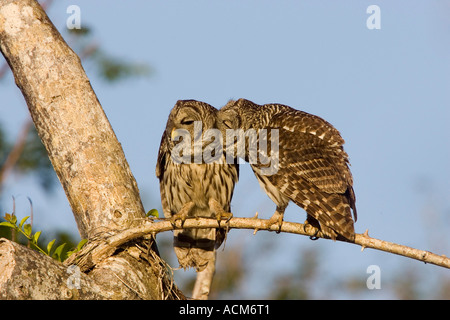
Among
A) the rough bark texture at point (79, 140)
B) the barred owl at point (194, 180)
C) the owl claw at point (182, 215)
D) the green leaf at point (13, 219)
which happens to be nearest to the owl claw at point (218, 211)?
the barred owl at point (194, 180)

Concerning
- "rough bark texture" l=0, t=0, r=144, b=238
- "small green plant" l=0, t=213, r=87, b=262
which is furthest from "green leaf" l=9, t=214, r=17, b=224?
"rough bark texture" l=0, t=0, r=144, b=238

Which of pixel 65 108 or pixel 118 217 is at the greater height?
pixel 65 108

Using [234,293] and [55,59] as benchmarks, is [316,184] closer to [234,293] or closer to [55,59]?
[55,59]

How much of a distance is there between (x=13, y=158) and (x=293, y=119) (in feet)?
11.7

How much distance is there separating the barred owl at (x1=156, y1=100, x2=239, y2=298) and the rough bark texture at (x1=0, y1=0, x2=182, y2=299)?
835 millimetres

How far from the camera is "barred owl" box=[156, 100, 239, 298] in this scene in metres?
6.68

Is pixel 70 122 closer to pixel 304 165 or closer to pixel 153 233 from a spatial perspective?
pixel 153 233

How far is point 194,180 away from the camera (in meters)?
6.87

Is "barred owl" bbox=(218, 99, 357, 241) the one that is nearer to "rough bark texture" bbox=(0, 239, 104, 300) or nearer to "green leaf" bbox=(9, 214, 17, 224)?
"rough bark texture" bbox=(0, 239, 104, 300)

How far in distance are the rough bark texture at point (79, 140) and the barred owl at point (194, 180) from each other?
84cm

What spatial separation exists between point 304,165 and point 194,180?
4.03ft

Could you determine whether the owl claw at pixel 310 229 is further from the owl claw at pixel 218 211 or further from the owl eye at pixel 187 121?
the owl eye at pixel 187 121
